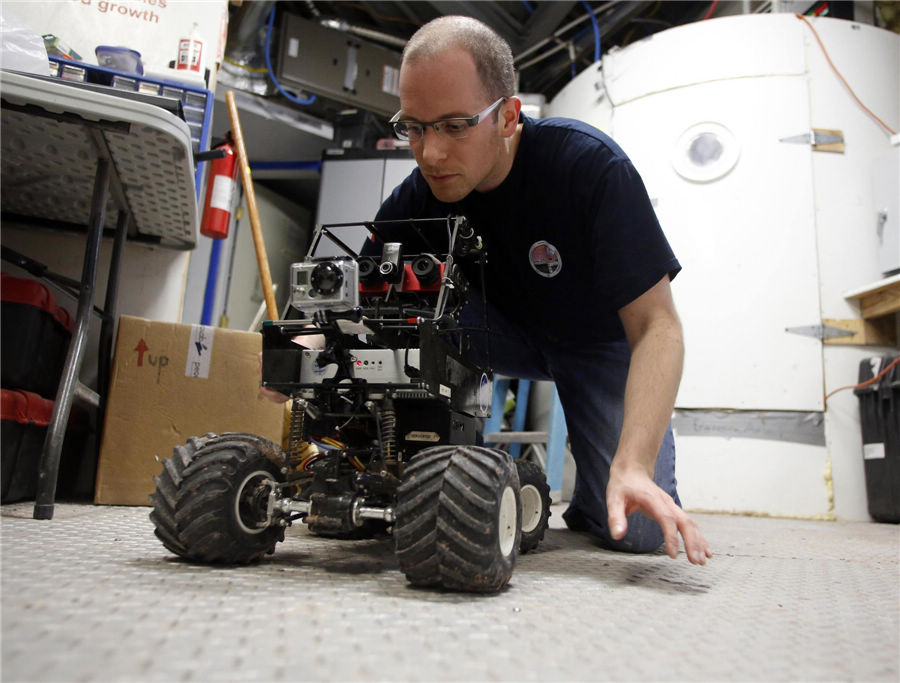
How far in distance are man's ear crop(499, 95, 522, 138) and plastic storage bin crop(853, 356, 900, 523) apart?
1.81 meters

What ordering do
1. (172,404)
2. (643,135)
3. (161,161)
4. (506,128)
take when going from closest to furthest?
(506,128), (161,161), (172,404), (643,135)

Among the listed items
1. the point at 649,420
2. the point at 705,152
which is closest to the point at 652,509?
the point at 649,420

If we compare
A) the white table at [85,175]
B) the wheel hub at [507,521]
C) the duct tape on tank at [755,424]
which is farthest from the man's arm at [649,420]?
the duct tape on tank at [755,424]

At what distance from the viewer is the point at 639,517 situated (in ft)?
4.26

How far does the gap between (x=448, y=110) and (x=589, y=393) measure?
800 millimetres

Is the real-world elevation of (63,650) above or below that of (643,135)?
below

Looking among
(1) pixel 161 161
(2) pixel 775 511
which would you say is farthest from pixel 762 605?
(2) pixel 775 511

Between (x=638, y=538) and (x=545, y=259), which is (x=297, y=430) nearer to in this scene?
(x=545, y=259)

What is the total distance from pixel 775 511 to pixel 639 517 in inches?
50.7

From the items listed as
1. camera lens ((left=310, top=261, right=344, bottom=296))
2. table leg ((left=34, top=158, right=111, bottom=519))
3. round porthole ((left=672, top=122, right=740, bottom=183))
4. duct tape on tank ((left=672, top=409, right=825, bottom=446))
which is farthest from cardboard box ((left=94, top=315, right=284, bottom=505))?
round porthole ((left=672, top=122, right=740, bottom=183))

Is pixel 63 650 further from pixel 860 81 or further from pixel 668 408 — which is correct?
pixel 860 81

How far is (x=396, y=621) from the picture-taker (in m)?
0.57

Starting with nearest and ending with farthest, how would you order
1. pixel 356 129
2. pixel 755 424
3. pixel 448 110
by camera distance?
1. pixel 448 110
2. pixel 755 424
3. pixel 356 129

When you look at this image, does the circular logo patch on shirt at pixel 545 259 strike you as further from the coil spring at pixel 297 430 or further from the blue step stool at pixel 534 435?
the blue step stool at pixel 534 435
